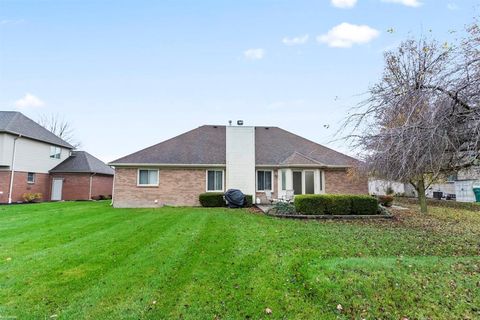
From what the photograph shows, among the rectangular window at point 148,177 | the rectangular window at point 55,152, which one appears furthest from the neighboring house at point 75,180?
the rectangular window at point 148,177

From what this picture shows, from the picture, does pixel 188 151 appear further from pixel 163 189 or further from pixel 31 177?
pixel 31 177

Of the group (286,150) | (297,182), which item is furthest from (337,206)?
(286,150)

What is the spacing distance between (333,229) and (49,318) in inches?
335

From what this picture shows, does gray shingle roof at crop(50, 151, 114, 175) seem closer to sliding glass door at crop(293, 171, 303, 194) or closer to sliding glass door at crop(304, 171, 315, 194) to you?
sliding glass door at crop(293, 171, 303, 194)

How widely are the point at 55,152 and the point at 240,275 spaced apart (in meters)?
29.2

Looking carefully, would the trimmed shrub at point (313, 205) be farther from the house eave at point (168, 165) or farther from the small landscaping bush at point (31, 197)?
the small landscaping bush at point (31, 197)

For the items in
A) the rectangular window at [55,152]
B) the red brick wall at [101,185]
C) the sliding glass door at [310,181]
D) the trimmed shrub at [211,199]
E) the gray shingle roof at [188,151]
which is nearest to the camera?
the trimmed shrub at [211,199]

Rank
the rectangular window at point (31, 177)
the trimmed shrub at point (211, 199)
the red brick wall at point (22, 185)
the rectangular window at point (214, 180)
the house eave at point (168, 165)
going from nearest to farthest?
the trimmed shrub at point (211, 199), the house eave at point (168, 165), the rectangular window at point (214, 180), the red brick wall at point (22, 185), the rectangular window at point (31, 177)

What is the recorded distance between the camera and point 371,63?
8.78 m

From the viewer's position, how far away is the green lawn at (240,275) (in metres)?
4.05

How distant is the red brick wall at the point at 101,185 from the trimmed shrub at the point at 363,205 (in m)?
25.0

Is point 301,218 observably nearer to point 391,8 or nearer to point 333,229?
point 333,229

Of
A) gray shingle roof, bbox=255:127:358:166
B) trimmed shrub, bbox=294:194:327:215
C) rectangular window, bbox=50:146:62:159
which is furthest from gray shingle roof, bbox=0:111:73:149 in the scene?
trimmed shrub, bbox=294:194:327:215

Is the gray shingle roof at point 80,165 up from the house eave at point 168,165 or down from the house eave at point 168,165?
up
